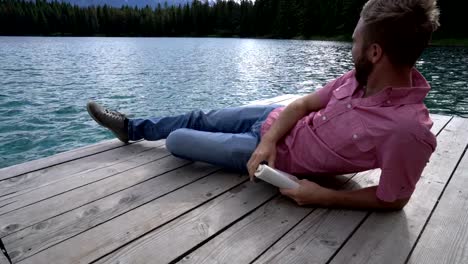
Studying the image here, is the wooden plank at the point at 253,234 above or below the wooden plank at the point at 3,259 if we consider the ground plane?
above

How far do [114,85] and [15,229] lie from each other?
12.8m

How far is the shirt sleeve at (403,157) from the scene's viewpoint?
1.79m

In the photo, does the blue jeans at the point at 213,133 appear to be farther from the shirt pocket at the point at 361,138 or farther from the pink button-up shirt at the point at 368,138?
the shirt pocket at the point at 361,138

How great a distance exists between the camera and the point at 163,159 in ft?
10.1

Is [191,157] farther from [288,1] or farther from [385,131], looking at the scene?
[288,1]

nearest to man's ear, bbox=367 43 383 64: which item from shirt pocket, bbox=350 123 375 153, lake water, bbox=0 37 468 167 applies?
shirt pocket, bbox=350 123 375 153

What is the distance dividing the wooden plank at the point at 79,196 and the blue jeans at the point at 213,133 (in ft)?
0.66

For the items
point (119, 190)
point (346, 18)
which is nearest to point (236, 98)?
point (119, 190)

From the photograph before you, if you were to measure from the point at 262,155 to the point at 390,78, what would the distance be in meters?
0.89

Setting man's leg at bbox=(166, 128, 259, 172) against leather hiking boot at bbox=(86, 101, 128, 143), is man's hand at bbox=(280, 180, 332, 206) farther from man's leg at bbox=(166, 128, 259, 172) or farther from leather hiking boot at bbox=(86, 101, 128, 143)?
leather hiking boot at bbox=(86, 101, 128, 143)

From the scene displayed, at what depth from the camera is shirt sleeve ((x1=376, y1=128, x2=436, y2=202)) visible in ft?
5.86

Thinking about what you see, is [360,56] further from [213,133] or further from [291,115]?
[213,133]

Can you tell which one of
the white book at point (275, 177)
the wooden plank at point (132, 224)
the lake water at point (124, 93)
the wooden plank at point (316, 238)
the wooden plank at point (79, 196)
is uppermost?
the white book at point (275, 177)

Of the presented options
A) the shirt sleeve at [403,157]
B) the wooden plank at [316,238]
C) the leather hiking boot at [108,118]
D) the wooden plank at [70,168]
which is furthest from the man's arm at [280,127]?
the leather hiking boot at [108,118]
